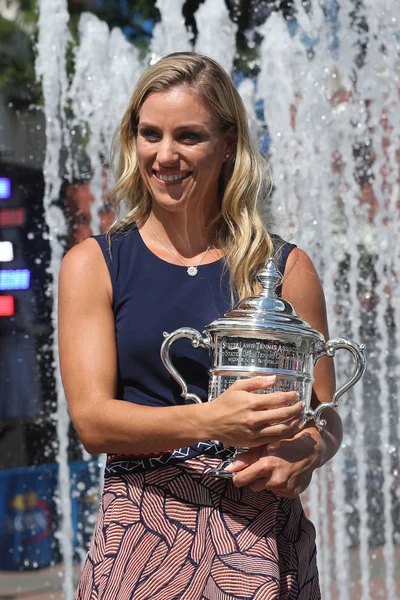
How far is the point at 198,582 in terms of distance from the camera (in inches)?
60.6

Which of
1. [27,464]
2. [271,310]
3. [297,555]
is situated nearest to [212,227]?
[271,310]

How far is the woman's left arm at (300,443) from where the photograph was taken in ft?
5.01

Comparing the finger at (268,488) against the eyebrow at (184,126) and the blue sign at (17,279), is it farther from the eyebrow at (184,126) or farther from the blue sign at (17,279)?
the blue sign at (17,279)

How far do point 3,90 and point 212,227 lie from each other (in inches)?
211

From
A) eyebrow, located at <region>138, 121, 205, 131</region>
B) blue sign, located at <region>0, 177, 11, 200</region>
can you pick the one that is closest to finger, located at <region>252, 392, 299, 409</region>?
eyebrow, located at <region>138, 121, 205, 131</region>

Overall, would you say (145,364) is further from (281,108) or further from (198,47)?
(198,47)

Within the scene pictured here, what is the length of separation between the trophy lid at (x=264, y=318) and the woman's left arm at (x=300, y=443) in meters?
0.15

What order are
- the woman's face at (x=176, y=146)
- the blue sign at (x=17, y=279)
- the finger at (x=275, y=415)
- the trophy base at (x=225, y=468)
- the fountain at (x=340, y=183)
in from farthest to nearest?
1. the blue sign at (x=17, y=279)
2. the fountain at (x=340, y=183)
3. the woman's face at (x=176, y=146)
4. the trophy base at (x=225, y=468)
5. the finger at (x=275, y=415)

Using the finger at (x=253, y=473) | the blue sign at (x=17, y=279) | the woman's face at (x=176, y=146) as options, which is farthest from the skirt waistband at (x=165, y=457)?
the blue sign at (x=17, y=279)

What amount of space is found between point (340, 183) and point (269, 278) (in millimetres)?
3989

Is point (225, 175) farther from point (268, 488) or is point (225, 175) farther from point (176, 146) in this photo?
point (268, 488)

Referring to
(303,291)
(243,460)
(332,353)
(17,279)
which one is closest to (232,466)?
(243,460)

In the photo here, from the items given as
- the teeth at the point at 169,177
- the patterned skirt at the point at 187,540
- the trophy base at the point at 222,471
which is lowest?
the patterned skirt at the point at 187,540

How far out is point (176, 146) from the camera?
5.42 ft
